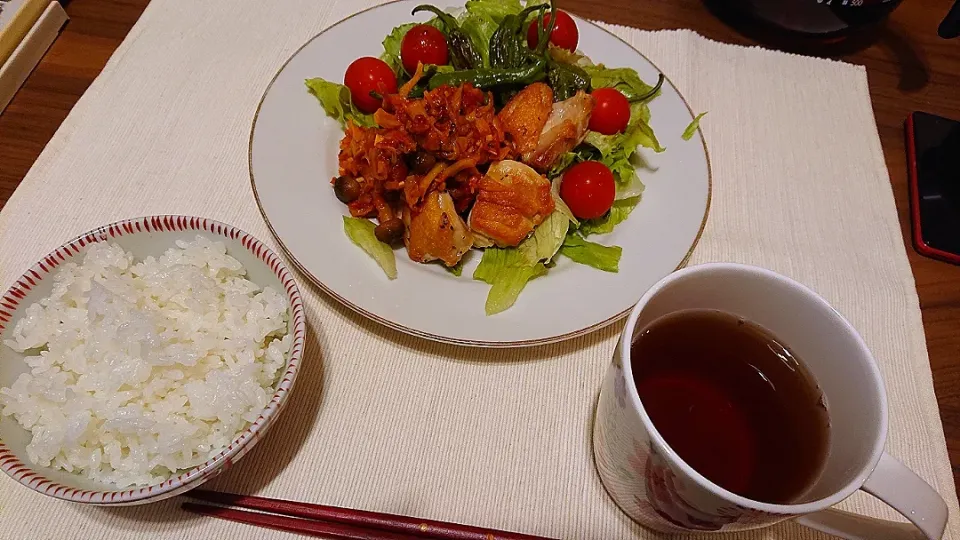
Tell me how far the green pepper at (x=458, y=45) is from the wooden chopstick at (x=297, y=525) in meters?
1.55

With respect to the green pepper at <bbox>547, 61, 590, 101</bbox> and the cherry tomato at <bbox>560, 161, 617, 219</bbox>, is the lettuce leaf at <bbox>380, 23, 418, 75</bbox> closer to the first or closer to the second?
the green pepper at <bbox>547, 61, 590, 101</bbox>

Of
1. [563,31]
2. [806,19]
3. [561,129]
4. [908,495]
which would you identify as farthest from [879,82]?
[908,495]

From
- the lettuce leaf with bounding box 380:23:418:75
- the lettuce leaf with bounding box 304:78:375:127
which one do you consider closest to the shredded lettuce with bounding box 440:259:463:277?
the lettuce leaf with bounding box 304:78:375:127

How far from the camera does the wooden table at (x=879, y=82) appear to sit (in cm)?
175

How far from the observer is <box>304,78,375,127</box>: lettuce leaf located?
1.90 meters

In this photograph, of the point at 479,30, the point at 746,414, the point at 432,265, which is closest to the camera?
the point at 746,414

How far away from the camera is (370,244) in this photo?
1.60 metres

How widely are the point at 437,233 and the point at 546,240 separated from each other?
0.32 meters

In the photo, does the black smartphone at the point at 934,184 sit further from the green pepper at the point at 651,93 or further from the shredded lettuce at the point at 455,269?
the shredded lettuce at the point at 455,269

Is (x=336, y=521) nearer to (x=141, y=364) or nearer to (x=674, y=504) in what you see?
(x=141, y=364)

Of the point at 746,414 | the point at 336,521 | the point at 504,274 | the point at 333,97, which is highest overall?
the point at 333,97

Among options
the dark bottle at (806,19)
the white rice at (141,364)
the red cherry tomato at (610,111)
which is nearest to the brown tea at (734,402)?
the white rice at (141,364)

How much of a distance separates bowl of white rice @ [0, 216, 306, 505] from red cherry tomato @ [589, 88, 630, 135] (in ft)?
3.84

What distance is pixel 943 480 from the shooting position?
4.73 ft
